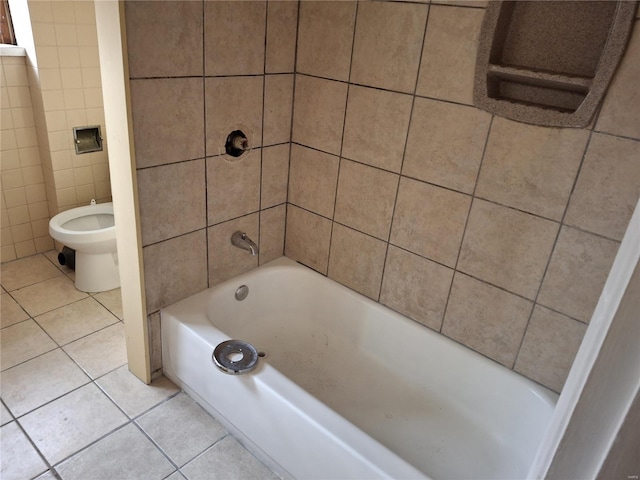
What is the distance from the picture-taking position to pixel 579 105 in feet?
4.48

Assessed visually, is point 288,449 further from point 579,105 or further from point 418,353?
point 579,105

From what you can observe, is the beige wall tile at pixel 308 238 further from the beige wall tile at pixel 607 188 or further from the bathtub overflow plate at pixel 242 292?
the beige wall tile at pixel 607 188

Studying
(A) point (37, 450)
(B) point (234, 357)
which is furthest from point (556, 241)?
(A) point (37, 450)

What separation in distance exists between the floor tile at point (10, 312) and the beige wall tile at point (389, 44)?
77.9 inches

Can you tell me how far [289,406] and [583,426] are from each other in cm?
123

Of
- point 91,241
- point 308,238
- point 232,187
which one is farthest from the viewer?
point 91,241

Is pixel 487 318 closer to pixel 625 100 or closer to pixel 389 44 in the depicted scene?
pixel 625 100

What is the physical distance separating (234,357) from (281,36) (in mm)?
1270

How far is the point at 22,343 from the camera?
2160mm

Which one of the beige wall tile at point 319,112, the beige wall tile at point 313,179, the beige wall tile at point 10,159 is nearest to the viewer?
the beige wall tile at point 319,112

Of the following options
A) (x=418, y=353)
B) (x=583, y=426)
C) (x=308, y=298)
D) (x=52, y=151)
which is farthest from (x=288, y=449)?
(x=52, y=151)

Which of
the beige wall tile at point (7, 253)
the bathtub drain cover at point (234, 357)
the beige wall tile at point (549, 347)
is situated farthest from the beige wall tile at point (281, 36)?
the beige wall tile at point (7, 253)

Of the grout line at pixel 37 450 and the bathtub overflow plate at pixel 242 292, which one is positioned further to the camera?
the bathtub overflow plate at pixel 242 292

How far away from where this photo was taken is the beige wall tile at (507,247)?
1544 millimetres
